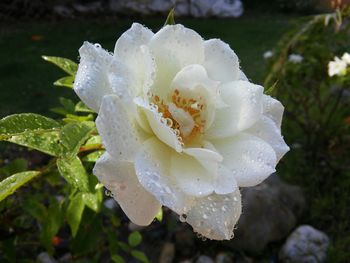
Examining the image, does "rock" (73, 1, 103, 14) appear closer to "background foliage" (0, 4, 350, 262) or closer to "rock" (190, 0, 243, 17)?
"background foliage" (0, 4, 350, 262)

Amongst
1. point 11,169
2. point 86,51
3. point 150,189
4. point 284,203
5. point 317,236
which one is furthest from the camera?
point 284,203

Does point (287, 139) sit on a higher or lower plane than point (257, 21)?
higher

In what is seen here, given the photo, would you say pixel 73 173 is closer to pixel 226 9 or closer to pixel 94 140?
pixel 94 140

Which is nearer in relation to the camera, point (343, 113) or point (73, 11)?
point (343, 113)

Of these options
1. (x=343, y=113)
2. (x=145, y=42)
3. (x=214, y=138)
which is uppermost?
(x=145, y=42)

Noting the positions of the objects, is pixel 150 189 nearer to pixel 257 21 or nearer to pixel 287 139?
pixel 287 139

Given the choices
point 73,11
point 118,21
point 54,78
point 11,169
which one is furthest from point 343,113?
point 73,11

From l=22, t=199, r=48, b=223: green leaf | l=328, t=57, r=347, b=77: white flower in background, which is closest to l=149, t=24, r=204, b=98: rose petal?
l=22, t=199, r=48, b=223: green leaf
